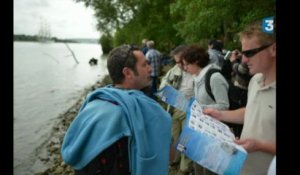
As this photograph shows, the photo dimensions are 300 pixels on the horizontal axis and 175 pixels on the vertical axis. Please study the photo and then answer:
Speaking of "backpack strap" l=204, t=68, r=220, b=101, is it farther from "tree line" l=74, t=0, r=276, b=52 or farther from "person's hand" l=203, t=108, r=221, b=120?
"tree line" l=74, t=0, r=276, b=52

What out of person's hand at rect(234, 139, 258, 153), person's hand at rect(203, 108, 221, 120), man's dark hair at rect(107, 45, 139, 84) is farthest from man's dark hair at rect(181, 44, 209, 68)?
person's hand at rect(234, 139, 258, 153)

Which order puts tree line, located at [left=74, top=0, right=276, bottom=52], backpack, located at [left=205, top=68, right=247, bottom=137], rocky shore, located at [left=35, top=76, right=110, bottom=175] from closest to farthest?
backpack, located at [left=205, top=68, right=247, bottom=137], tree line, located at [left=74, top=0, right=276, bottom=52], rocky shore, located at [left=35, top=76, right=110, bottom=175]

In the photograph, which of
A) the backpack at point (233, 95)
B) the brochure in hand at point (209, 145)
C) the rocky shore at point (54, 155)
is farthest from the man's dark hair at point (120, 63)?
the rocky shore at point (54, 155)

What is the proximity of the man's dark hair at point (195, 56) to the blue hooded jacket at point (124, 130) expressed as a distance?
209 cm

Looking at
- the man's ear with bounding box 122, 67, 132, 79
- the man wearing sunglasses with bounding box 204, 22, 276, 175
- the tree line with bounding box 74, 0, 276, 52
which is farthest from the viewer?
the tree line with bounding box 74, 0, 276, 52

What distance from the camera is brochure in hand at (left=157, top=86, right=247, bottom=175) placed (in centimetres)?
197

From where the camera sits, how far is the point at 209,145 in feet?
7.12

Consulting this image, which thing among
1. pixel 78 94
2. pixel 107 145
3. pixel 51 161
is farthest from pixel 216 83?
pixel 78 94

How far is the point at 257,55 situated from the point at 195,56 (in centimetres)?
197

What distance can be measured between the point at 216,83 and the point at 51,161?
7128 millimetres

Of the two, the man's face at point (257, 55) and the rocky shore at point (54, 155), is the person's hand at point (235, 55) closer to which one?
the man's face at point (257, 55)

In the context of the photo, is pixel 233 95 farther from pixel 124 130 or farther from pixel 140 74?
pixel 124 130

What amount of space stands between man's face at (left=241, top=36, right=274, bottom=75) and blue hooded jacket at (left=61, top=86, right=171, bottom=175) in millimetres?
726

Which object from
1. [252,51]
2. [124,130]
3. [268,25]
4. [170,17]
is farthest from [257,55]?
[170,17]
